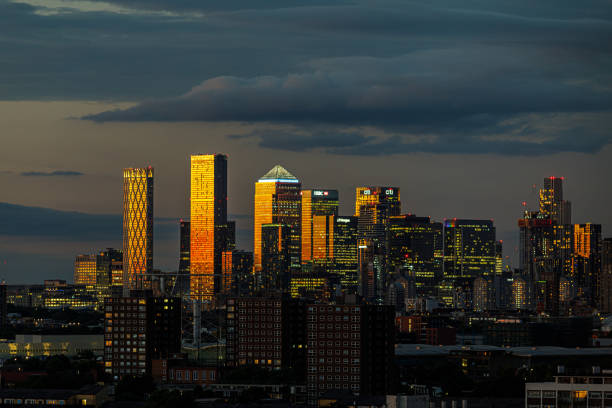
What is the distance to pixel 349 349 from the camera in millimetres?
184125

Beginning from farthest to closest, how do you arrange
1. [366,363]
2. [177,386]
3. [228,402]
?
[177,386]
[366,363]
[228,402]

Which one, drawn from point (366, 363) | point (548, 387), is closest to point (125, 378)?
point (366, 363)

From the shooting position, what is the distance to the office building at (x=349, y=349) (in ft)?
598

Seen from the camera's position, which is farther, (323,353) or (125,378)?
(125,378)

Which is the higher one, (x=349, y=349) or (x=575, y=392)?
(x=349, y=349)

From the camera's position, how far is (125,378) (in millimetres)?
197625

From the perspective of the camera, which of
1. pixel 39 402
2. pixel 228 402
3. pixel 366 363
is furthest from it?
pixel 366 363

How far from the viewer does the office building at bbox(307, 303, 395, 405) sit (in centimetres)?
18225

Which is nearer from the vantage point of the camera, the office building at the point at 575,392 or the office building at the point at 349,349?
the office building at the point at 575,392

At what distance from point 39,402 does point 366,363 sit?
42.1m

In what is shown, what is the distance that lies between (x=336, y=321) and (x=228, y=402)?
20.8m

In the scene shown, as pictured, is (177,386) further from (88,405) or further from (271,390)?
(88,405)

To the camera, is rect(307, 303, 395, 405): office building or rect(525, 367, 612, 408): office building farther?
rect(307, 303, 395, 405): office building

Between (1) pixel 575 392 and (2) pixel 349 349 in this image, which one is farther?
(2) pixel 349 349
